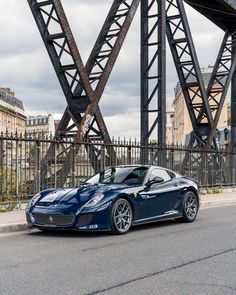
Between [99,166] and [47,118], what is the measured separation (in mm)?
171110

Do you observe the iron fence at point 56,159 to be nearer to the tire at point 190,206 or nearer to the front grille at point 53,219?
the front grille at point 53,219

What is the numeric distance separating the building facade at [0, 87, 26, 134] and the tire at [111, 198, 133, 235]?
434 ft

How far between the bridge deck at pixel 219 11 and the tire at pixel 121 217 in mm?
17480

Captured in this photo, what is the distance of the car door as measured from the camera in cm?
1145

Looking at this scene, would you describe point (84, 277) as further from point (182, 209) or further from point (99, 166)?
point (99, 166)

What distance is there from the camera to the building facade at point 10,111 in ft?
486

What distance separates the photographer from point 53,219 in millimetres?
10094

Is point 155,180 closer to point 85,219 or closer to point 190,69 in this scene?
point 85,219

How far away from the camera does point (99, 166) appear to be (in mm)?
18000

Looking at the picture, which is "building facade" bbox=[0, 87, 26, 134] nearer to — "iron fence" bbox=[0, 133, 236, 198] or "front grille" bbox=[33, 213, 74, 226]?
"iron fence" bbox=[0, 133, 236, 198]

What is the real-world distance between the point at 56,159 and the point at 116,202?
6.23 m

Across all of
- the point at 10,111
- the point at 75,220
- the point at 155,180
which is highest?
the point at 10,111

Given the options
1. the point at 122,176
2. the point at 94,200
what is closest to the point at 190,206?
the point at 122,176

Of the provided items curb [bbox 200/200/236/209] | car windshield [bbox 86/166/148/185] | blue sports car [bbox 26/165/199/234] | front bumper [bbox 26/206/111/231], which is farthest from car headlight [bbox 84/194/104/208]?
curb [bbox 200/200/236/209]
